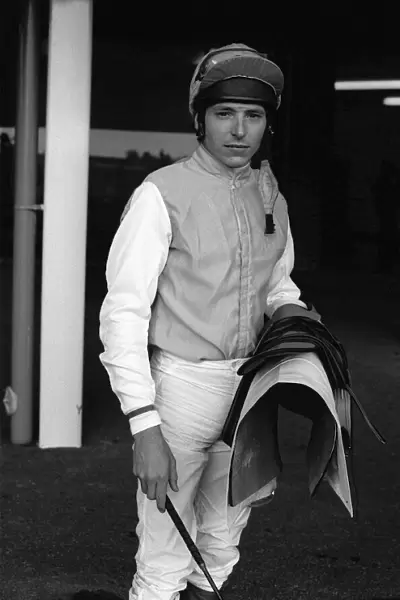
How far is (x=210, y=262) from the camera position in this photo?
234 centimetres

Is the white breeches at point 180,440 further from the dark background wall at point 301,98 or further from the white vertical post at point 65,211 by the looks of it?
the dark background wall at point 301,98

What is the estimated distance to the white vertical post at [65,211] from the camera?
14.6 feet

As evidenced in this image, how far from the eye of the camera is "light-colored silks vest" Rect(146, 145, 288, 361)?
233 centimetres

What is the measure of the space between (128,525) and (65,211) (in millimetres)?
1544

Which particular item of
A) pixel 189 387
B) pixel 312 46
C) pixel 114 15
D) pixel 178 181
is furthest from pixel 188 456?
pixel 312 46

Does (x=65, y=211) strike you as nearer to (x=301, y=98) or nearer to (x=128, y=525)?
(x=128, y=525)

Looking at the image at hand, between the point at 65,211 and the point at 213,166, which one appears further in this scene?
the point at 65,211

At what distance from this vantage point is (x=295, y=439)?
5176 mm

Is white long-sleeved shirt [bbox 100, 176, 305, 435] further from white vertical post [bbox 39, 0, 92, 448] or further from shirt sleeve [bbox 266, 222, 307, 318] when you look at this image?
white vertical post [bbox 39, 0, 92, 448]

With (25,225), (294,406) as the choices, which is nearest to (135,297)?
(294,406)

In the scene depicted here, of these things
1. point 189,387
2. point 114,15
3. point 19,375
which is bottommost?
point 19,375

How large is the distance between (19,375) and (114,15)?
6.87m

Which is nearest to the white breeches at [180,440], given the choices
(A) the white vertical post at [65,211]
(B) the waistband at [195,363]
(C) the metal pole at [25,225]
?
(B) the waistband at [195,363]

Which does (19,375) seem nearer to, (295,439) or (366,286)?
(295,439)
